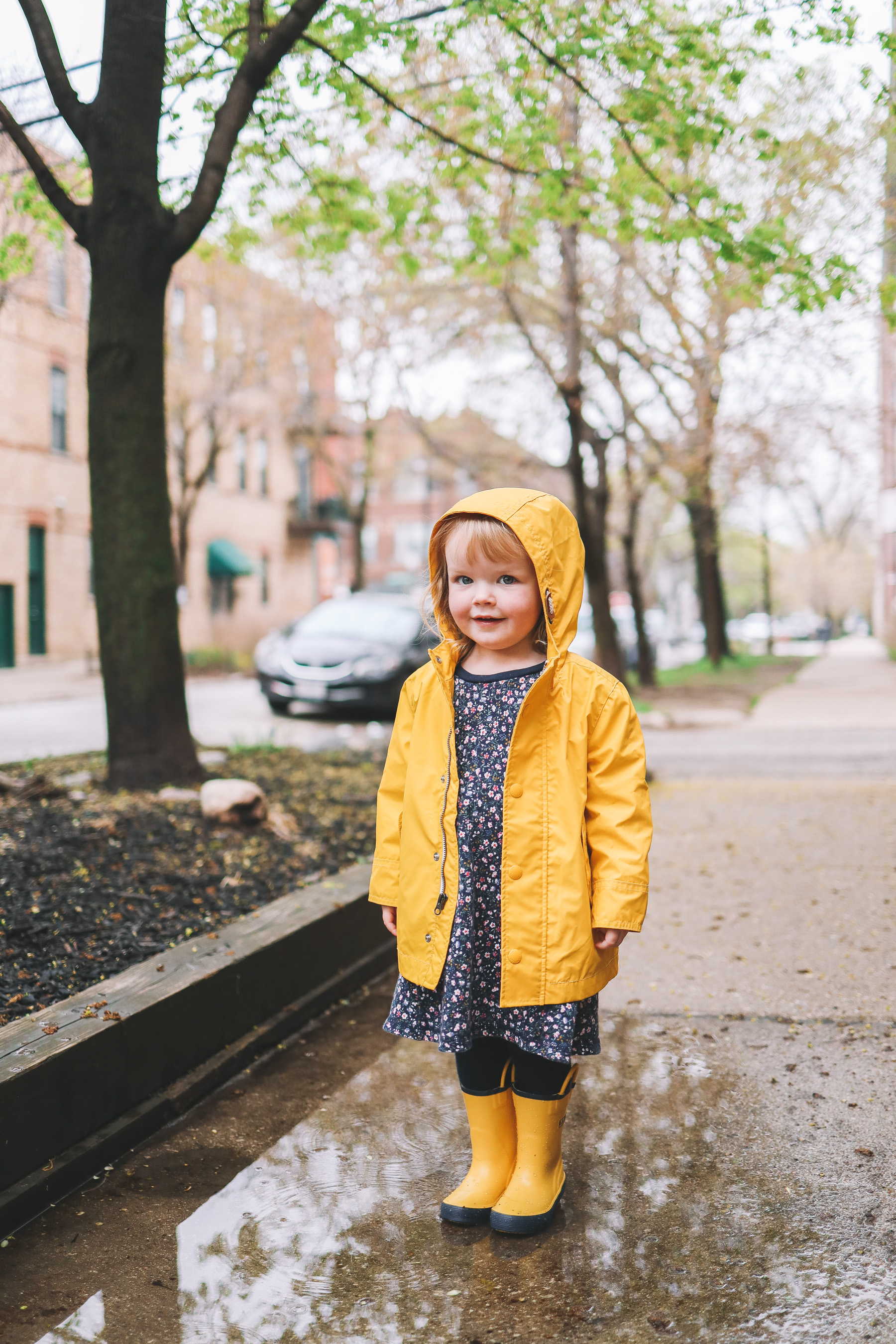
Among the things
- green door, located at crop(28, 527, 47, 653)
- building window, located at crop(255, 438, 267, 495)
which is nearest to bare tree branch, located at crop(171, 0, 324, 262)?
green door, located at crop(28, 527, 47, 653)

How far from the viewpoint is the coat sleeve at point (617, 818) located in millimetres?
2424

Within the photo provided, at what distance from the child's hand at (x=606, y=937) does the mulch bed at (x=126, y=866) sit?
65.4 inches

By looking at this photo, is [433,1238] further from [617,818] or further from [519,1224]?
[617,818]

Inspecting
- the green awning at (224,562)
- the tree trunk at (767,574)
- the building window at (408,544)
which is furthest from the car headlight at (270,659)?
the building window at (408,544)

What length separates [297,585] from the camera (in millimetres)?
36656

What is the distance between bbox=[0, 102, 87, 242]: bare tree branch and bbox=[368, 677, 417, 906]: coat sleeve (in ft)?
13.3

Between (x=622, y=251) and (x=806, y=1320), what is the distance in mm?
13558

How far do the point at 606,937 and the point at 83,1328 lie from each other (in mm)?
1317

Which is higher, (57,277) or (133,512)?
(57,277)

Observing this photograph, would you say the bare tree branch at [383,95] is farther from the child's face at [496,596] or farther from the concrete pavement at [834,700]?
the concrete pavement at [834,700]

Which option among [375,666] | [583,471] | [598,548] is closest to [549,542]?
[375,666]

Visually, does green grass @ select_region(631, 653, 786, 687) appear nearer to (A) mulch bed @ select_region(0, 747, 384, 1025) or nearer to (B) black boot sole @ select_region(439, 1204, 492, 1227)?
(A) mulch bed @ select_region(0, 747, 384, 1025)

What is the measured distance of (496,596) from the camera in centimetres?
258

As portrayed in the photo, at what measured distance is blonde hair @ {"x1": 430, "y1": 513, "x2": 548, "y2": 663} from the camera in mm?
2570
